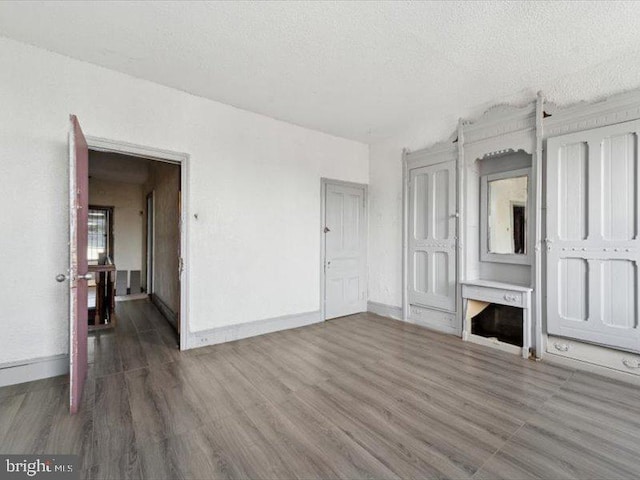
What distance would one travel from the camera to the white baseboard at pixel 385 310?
15.4 feet

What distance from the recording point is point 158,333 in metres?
4.02

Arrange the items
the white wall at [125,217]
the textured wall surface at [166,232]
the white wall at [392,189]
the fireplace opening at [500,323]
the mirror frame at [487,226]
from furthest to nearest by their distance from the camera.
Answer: the white wall at [125,217] < the textured wall surface at [166,232] < the white wall at [392,189] < the fireplace opening at [500,323] < the mirror frame at [487,226]

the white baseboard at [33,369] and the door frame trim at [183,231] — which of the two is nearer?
the white baseboard at [33,369]

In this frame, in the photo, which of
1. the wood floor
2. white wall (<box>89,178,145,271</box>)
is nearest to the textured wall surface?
the wood floor

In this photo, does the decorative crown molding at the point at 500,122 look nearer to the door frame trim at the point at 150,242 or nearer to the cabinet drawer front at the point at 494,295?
the cabinet drawer front at the point at 494,295

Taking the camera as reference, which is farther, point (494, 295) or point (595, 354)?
point (494, 295)

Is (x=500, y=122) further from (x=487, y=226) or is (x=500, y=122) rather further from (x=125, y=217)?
(x=125, y=217)

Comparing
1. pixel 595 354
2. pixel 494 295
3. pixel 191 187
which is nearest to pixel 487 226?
pixel 494 295

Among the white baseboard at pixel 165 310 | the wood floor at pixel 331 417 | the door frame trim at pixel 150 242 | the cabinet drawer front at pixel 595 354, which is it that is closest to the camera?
the wood floor at pixel 331 417

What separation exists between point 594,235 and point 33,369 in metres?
5.22

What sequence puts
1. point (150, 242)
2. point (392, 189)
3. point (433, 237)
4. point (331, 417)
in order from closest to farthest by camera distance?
point (331, 417) → point (433, 237) → point (392, 189) → point (150, 242)

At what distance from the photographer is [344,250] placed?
4926 mm

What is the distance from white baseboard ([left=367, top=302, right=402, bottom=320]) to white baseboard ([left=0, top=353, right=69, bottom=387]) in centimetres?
398

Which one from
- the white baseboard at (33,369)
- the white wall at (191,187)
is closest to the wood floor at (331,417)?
the white baseboard at (33,369)
